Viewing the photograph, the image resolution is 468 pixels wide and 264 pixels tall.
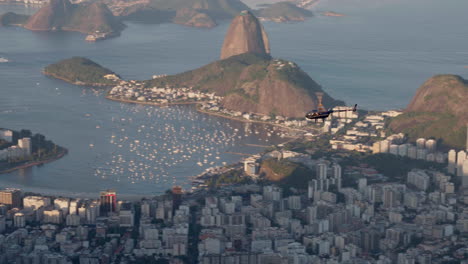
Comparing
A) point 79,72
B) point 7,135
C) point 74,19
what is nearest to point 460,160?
point 7,135

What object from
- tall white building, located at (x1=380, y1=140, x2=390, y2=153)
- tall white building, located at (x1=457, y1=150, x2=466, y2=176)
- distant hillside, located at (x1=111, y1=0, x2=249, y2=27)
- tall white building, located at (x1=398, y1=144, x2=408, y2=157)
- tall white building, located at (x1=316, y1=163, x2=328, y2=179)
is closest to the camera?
tall white building, located at (x1=316, y1=163, x2=328, y2=179)

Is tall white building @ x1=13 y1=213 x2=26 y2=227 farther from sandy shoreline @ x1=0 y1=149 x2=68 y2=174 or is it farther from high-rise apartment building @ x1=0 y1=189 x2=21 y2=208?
sandy shoreline @ x1=0 y1=149 x2=68 y2=174

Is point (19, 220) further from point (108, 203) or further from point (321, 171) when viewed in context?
point (321, 171)

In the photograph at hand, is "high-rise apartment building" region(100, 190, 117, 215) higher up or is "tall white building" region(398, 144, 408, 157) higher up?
"tall white building" region(398, 144, 408, 157)

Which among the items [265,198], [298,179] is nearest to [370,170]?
[298,179]

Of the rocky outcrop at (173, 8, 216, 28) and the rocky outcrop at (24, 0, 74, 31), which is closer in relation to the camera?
the rocky outcrop at (24, 0, 74, 31)

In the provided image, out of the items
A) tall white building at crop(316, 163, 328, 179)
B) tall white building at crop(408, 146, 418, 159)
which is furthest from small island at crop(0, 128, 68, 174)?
tall white building at crop(408, 146, 418, 159)
